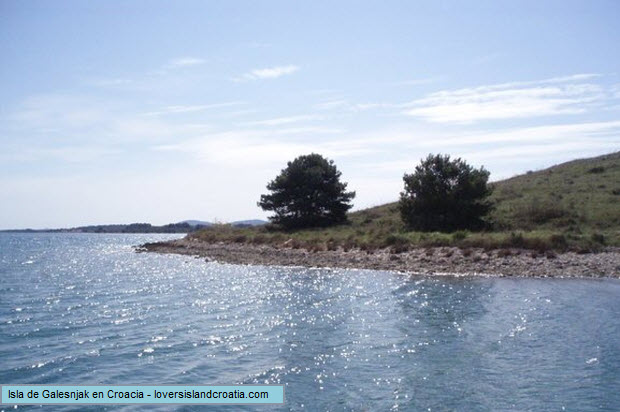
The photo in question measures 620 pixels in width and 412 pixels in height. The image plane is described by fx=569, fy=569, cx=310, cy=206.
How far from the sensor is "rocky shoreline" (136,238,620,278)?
113 ft

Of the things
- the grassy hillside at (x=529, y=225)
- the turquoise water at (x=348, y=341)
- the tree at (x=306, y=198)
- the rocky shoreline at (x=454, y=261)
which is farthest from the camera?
the tree at (x=306, y=198)

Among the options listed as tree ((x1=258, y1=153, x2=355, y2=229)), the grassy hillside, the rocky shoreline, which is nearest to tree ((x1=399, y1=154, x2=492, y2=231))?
the grassy hillside

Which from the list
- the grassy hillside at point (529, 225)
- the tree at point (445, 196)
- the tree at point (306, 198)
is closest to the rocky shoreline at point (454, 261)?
the grassy hillside at point (529, 225)

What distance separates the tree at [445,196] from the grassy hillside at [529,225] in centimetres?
190

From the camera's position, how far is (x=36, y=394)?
12883 millimetres

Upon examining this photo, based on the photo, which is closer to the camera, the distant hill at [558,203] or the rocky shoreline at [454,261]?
the rocky shoreline at [454,261]

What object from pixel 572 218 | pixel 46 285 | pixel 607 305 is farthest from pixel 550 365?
pixel 572 218

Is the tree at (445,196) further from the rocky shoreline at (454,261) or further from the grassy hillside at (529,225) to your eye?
the rocky shoreline at (454,261)

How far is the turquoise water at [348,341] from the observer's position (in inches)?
511

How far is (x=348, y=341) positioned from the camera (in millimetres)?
17922

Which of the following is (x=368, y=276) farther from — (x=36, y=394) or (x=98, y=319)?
(x=36, y=394)

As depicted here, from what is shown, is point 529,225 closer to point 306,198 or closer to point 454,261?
point 454,261

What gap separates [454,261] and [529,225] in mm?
13056

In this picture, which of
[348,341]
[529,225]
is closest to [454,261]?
[529,225]
